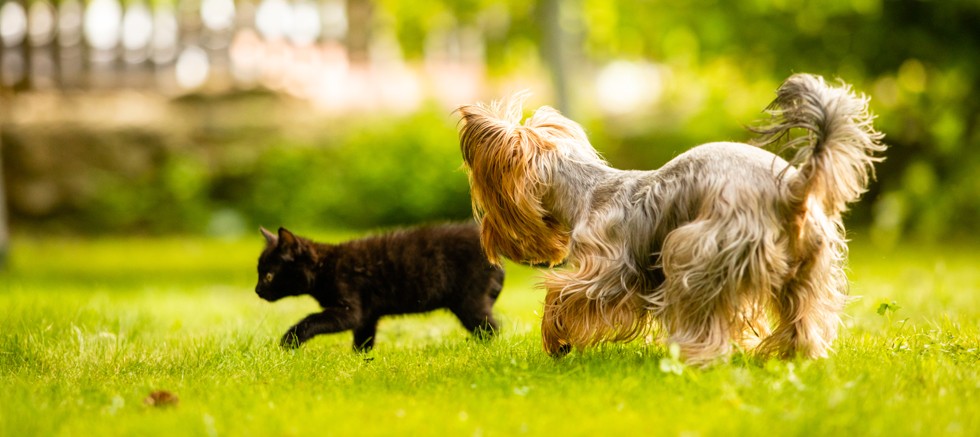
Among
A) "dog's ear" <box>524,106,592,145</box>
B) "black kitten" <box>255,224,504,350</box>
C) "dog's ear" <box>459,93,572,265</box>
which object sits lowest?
"black kitten" <box>255,224,504,350</box>

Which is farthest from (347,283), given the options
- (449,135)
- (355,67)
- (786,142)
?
(355,67)

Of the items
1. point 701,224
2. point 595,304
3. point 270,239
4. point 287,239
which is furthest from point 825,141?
point 270,239

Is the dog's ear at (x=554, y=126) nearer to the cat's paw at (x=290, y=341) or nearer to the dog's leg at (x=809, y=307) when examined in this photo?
the dog's leg at (x=809, y=307)

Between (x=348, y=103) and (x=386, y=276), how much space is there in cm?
1180

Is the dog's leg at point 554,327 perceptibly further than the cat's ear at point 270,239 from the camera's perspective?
No

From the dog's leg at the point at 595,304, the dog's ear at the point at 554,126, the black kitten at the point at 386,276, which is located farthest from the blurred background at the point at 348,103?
the dog's leg at the point at 595,304

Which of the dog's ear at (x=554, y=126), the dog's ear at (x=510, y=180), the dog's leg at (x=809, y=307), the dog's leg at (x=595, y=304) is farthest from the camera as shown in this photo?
the dog's ear at (x=554, y=126)

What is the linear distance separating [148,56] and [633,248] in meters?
14.8

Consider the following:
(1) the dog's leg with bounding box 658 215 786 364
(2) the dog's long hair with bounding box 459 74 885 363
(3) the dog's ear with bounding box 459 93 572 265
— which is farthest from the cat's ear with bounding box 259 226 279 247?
(1) the dog's leg with bounding box 658 215 786 364

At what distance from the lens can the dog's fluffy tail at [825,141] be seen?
15.2 feet

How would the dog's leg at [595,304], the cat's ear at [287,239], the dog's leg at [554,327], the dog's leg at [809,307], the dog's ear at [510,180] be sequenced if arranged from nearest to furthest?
the dog's leg at [809,307], the dog's leg at [595,304], the dog's leg at [554,327], the dog's ear at [510,180], the cat's ear at [287,239]

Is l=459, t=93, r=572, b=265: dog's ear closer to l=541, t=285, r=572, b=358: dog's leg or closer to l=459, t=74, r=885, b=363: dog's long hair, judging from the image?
l=459, t=74, r=885, b=363: dog's long hair

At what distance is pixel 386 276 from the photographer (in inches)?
260

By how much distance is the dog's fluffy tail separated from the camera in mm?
4637
